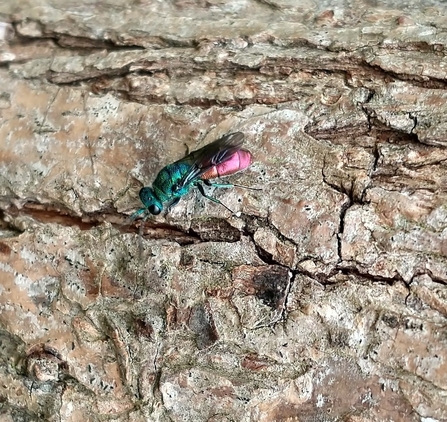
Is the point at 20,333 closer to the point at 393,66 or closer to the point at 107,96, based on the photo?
the point at 107,96

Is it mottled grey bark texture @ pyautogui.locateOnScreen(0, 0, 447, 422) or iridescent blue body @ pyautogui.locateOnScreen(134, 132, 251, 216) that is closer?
mottled grey bark texture @ pyautogui.locateOnScreen(0, 0, 447, 422)

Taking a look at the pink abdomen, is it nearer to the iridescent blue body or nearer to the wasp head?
the iridescent blue body

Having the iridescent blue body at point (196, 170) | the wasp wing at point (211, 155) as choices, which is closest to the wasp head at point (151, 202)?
the iridescent blue body at point (196, 170)

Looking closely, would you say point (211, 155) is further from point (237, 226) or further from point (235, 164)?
point (237, 226)

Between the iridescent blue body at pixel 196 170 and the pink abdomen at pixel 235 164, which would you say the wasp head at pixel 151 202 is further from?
the pink abdomen at pixel 235 164

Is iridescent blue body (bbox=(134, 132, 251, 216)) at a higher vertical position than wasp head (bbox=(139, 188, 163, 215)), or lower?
higher

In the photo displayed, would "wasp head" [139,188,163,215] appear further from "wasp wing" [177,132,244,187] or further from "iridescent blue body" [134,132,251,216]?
"wasp wing" [177,132,244,187]

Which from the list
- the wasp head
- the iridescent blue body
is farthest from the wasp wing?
the wasp head

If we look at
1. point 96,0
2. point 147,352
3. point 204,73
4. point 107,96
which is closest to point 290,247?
point 147,352
